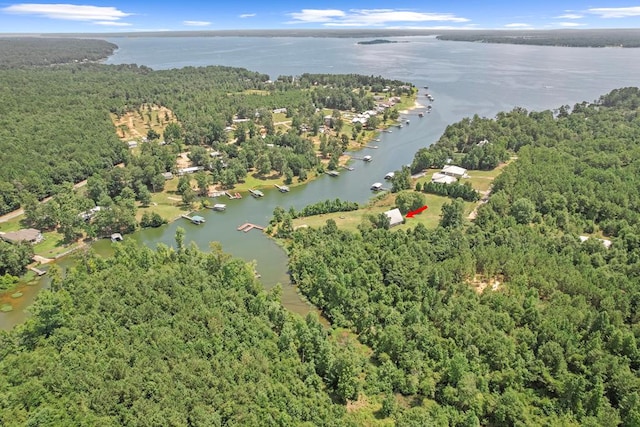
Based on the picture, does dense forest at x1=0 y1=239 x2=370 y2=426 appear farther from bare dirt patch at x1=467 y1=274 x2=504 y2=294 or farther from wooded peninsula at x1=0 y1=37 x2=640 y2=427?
bare dirt patch at x1=467 y1=274 x2=504 y2=294

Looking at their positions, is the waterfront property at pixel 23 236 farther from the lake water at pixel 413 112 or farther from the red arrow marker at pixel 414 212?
the red arrow marker at pixel 414 212

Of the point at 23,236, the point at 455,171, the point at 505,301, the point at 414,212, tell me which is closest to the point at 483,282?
the point at 505,301

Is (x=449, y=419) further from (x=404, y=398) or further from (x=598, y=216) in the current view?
(x=598, y=216)

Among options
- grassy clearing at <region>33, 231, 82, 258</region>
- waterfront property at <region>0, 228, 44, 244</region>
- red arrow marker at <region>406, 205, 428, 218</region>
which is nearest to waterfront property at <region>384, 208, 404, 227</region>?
red arrow marker at <region>406, 205, 428, 218</region>

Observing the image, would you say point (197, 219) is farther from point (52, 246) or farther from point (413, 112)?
point (413, 112)

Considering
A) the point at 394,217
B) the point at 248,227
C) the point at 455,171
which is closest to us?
the point at 394,217

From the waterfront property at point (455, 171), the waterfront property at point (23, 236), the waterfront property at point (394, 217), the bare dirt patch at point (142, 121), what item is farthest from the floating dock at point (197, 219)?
the bare dirt patch at point (142, 121)
